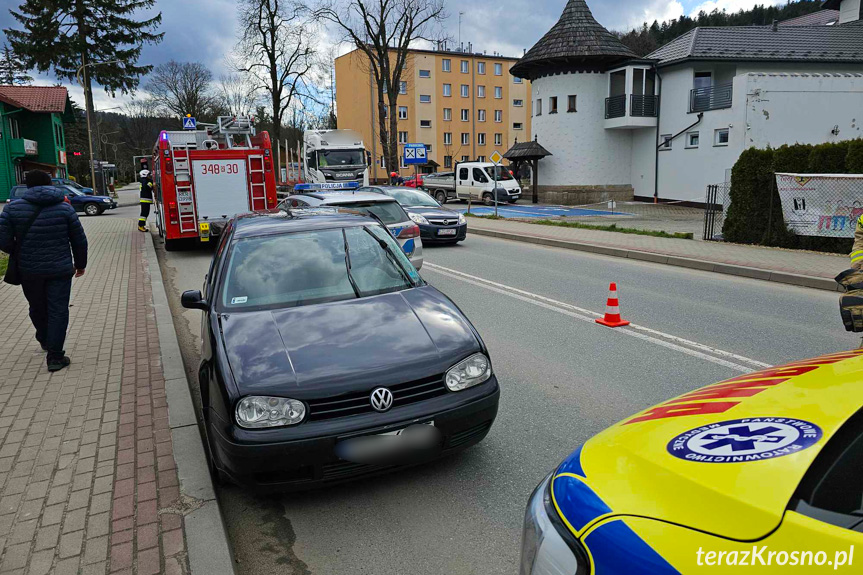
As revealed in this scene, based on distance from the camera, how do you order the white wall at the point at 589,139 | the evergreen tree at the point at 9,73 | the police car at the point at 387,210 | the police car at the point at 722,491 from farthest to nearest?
the evergreen tree at the point at 9,73 → the white wall at the point at 589,139 → the police car at the point at 387,210 → the police car at the point at 722,491

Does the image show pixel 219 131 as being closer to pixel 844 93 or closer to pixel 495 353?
pixel 495 353

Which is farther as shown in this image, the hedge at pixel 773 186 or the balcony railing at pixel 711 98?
the balcony railing at pixel 711 98

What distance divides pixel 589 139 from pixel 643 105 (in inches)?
133

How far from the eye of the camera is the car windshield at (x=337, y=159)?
95.8 ft

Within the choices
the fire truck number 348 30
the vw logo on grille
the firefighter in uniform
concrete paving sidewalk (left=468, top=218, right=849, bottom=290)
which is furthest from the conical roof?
the vw logo on grille

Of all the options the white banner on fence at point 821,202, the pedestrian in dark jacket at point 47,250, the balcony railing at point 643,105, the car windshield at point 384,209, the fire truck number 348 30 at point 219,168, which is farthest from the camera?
the balcony railing at point 643,105

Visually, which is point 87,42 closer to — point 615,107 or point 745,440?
point 615,107

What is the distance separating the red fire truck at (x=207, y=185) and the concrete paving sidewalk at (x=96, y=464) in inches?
324

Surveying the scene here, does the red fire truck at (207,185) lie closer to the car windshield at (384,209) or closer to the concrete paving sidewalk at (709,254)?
the car windshield at (384,209)

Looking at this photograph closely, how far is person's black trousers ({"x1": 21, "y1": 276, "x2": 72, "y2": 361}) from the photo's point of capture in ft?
19.8

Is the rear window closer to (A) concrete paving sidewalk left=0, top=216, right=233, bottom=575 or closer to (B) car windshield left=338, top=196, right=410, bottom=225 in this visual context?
(B) car windshield left=338, top=196, right=410, bottom=225

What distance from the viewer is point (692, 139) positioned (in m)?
31.4

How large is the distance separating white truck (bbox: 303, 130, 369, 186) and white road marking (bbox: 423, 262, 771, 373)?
19184 mm

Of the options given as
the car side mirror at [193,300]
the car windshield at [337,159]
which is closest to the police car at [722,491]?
the car side mirror at [193,300]
